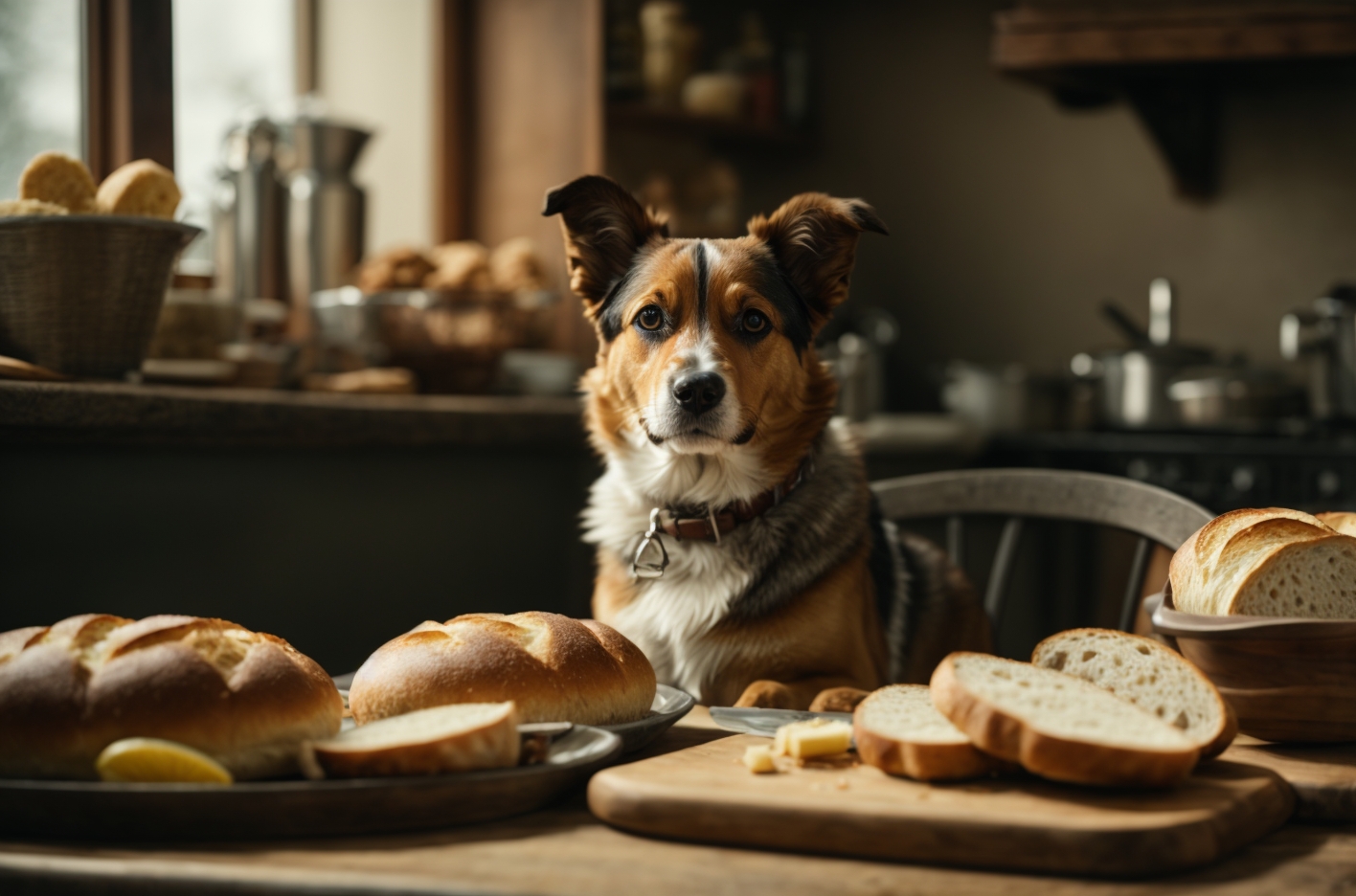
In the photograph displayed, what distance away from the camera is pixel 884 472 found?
10.9ft

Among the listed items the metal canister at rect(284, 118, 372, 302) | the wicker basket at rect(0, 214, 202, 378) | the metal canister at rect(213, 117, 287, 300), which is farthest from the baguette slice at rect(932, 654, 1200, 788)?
the metal canister at rect(284, 118, 372, 302)

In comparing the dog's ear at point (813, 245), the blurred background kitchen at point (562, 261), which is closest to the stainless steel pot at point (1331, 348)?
the blurred background kitchen at point (562, 261)

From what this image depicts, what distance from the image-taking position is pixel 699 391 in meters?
1.47

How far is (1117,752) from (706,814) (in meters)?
0.25

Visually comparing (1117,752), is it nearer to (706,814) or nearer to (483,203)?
(706,814)

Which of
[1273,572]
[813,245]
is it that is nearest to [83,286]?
[813,245]

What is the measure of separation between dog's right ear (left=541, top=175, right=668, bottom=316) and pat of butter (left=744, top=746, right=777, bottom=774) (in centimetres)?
92

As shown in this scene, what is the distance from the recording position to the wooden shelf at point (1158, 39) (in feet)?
10.7

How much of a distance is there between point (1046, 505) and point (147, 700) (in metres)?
1.35

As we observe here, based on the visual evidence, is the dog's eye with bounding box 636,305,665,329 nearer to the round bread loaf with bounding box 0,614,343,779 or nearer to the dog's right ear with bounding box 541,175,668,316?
the dog's right ear with bounding box 541,175,668,316

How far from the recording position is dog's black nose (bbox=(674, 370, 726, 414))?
1469mm

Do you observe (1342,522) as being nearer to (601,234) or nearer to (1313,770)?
(1313,770)

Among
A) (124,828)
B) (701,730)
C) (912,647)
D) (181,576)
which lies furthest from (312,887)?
(181,576)

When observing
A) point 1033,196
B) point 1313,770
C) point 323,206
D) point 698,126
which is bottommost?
point 1313,770
